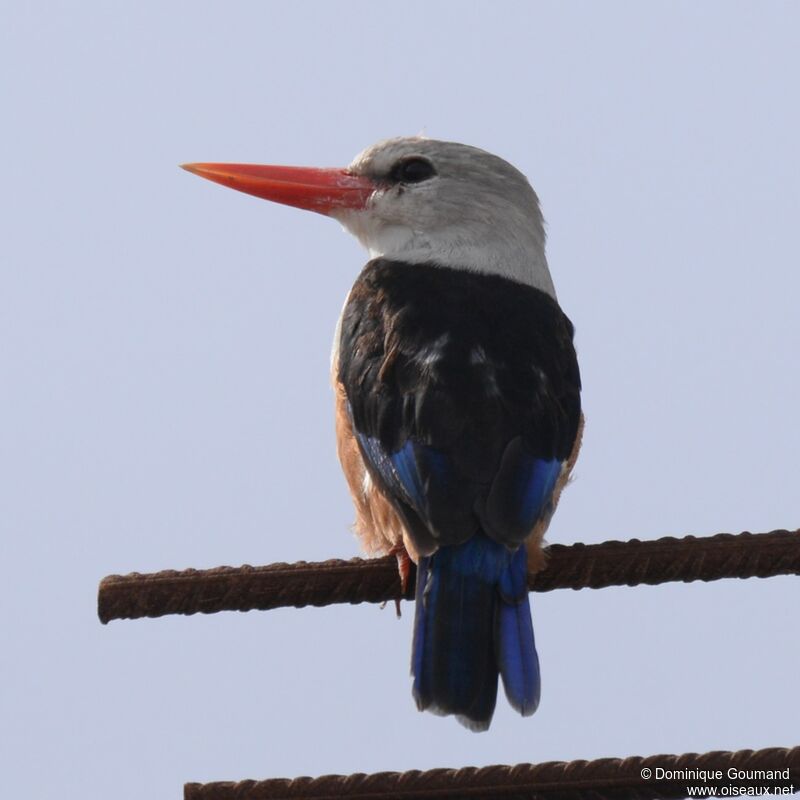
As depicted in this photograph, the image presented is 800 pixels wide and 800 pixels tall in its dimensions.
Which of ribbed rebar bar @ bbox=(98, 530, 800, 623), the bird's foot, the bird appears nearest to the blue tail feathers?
the bird

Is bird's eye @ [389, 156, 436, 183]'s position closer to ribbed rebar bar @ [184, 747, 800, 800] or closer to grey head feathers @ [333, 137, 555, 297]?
grey head feathers @ [333, 137, 555, 297]

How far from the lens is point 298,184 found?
25.7 feet

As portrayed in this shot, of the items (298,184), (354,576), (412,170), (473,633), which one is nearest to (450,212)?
(412,170)

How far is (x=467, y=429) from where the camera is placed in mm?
5594

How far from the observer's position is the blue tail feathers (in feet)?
16.8

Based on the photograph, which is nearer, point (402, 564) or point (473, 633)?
point (473, 633)

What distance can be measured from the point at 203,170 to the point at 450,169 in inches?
51.3

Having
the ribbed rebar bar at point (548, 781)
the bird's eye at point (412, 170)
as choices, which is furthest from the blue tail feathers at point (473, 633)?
the bird's eye at point (412, 170)

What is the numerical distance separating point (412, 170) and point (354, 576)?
2.99 metres

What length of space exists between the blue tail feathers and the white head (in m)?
1.94

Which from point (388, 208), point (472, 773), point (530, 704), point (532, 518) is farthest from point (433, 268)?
point (472, 773)

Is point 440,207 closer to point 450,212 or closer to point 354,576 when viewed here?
point 450,212

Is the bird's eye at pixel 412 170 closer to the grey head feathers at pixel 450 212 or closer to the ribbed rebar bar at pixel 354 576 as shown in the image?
the grey head feathers at pixel 450 212

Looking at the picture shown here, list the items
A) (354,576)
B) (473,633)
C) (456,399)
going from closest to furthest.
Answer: (354,576) < (473,633) < (456,399)
